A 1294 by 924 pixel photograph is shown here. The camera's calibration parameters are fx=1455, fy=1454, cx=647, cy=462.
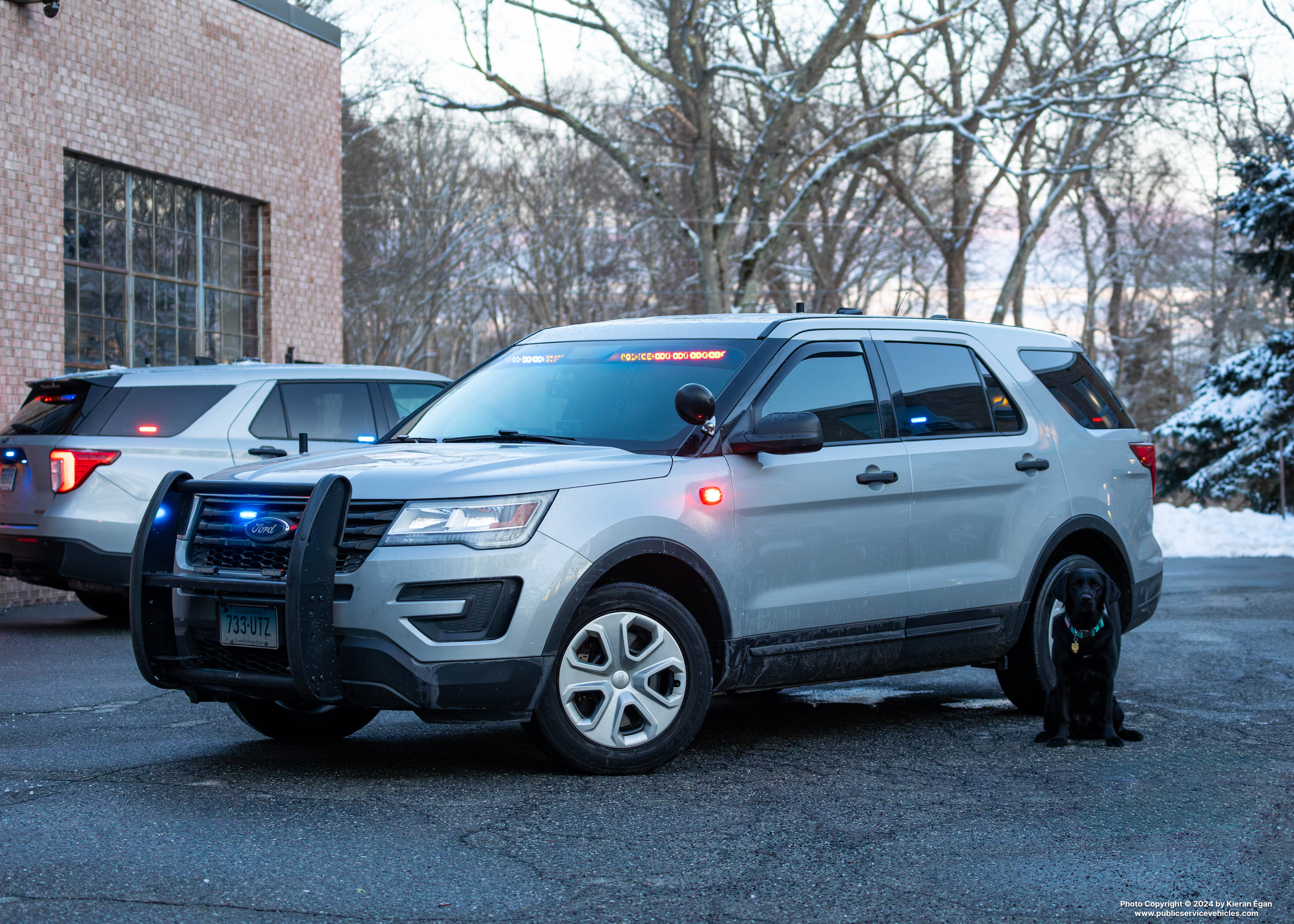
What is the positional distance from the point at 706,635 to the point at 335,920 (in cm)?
247

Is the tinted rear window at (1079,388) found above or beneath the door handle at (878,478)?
above

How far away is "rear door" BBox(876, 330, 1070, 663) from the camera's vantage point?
671 cm

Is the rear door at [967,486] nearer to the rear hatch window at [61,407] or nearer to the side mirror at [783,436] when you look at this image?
the side mirror at [783,436]

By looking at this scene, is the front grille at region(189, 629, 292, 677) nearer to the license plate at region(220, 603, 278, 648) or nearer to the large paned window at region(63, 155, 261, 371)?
the license plate at region(220, 603, 278, 648)

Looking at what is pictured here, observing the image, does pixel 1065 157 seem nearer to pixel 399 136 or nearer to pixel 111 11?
pixel 399 136

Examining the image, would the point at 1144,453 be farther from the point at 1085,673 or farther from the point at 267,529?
the point at 267,529

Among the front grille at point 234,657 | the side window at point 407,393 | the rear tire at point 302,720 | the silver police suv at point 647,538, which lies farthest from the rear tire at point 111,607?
the front grille at point 234,657

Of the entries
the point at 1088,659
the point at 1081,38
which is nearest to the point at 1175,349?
the point at 1081,38

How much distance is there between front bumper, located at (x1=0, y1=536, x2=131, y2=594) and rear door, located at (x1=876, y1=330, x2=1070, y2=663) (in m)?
5.81

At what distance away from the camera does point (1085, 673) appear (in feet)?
Result: 21.4

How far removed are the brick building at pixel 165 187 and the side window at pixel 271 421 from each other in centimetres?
391

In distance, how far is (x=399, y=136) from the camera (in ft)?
121

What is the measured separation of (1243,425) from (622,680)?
74.9 ft

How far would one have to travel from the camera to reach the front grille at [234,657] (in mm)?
5359
